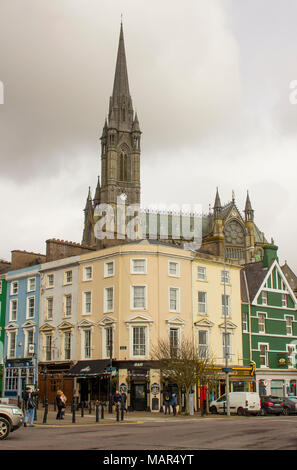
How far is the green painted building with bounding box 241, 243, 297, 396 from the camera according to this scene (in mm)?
50344

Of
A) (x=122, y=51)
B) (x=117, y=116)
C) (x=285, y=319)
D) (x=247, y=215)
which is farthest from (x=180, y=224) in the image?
(x=285, y=319)

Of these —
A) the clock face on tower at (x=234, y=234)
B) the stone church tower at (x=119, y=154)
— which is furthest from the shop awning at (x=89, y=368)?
the stone church tower at (x=119, y=154)

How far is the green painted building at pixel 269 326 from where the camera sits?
165 feet

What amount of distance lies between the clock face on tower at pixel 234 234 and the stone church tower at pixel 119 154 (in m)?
22.5

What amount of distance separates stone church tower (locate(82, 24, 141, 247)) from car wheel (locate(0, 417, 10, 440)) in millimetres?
99854

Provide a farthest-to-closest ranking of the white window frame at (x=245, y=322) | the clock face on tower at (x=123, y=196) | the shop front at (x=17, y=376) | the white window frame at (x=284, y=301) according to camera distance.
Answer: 1. the clock face on tower at (x=123, y=196)
2. the white window frame at (x=284, y=301)
3. the white window frame at (x=245, y=322)
4. the shop front at (x=17, y=376)

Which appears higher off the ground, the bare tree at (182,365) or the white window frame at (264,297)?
the white window frame at (264,297)

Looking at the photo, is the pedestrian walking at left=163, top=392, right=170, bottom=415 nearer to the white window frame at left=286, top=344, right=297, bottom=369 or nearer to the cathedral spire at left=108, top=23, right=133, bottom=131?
the white window frame at left=286, top=344, right=297, bottom=369

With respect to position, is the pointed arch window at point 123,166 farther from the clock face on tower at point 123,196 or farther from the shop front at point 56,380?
the shop front at point 56,380

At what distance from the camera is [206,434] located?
2064cm

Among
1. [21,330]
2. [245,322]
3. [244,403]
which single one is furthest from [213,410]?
[21,330]

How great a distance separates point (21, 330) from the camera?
5081 centimetres

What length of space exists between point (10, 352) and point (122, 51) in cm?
9915

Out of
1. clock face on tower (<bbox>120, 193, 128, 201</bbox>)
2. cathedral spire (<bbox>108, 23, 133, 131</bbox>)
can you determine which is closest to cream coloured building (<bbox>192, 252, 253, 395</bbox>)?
clock face on tower (<bbox>120, 193, 128, 201</bbox>)
